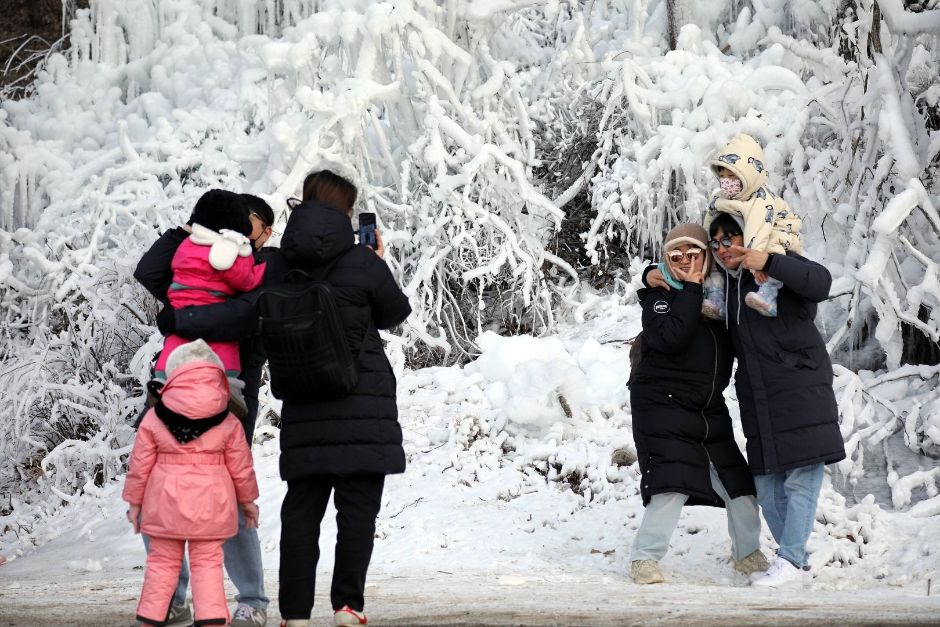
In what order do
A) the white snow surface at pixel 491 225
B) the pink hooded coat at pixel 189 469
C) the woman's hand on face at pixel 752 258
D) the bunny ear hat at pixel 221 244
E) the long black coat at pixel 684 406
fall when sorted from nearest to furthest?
the pink hooded coat at pixel 189 469, the bunny ear hat at pixel 221 244, the woman's hand on face at pixel 752 258, the long black coat at pixel 684 406, the white snow surface at pixel 491 225

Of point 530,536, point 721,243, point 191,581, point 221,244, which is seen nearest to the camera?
point 191,581

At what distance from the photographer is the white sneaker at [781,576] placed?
14.5 ft

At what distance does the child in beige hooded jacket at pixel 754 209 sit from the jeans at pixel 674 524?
0.84 metres

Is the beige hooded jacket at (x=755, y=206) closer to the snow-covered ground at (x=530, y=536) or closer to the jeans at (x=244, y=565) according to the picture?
the snow-covered ground at (x=530, y=536)

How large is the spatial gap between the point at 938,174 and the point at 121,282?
652 cm

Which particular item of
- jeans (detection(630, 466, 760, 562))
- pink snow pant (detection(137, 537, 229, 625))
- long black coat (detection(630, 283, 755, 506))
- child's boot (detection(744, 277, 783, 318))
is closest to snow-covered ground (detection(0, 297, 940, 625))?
jeans (detection(630, 466, 760, 562))

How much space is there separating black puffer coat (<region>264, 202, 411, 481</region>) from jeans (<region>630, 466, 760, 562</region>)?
160cm

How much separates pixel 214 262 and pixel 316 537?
1036 millimetres

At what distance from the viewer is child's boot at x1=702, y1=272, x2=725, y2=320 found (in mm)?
4680

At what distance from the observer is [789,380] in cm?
451

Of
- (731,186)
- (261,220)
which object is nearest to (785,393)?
(731,186)

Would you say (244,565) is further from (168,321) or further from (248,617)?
(168,321)

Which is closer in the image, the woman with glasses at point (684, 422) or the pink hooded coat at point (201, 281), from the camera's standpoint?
the pink hooded coat at point (201, 281)

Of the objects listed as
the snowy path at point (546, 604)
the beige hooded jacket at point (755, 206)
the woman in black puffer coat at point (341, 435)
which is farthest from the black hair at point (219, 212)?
the beige hooded jacket at point (755, 206)
